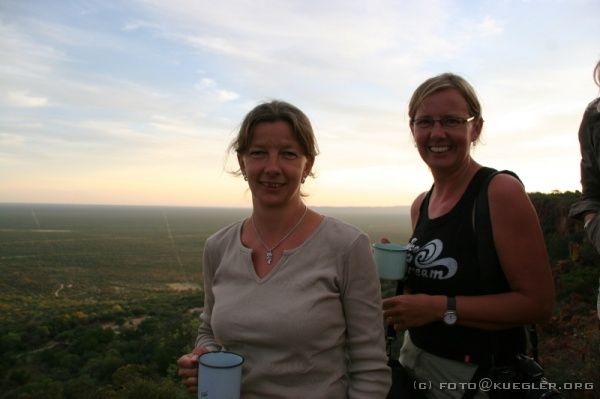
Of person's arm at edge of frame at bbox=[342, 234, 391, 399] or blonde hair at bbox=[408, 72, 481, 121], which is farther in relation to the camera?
blonde hair at bbox=[408, 72, 481, 121]

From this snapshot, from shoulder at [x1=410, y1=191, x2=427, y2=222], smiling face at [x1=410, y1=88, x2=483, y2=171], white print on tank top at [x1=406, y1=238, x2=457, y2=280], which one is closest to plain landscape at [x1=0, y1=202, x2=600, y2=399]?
shoulder at [x1=410, y1=191, x2=427, y2=222]

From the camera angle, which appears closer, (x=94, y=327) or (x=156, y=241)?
(x=94, y=327)

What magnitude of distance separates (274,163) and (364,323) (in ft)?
2.13

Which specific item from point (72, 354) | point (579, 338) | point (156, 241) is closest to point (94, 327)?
point (72, 354)

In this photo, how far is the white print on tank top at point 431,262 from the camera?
1.81 meters

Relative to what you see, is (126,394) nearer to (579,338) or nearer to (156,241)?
(579,338)

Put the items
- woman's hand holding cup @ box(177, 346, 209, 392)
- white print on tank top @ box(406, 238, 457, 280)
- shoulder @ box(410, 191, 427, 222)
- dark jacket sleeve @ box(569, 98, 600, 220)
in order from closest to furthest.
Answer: dark jacket sleeve @ box(569, 98, 600, 220)
woman's hand holding cup @ box(177, 346, 209, 392)
white print on tank top @ box(406, 238, 457, 280)
shoulder @ box(410, 191, 427, 222)

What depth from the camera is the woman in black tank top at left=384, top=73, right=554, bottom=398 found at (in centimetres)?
169

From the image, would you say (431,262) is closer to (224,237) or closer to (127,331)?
(224,237)

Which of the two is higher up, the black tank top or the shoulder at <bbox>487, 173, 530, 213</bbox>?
the shoulder at <bbox>487, 173, 530, 213</bbox>

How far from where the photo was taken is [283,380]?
5.33ft

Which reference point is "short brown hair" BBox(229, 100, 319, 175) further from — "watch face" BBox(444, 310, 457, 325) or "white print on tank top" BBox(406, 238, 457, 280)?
"watch face" BBox(444, 310, 457, 325)

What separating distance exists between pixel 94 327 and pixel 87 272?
111 feet

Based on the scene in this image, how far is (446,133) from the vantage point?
1914mm
